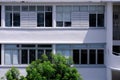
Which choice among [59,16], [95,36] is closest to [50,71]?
[95,36]

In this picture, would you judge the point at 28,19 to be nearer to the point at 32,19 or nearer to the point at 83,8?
the point at 32,19

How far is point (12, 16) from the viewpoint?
26.7m

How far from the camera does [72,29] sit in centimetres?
2648

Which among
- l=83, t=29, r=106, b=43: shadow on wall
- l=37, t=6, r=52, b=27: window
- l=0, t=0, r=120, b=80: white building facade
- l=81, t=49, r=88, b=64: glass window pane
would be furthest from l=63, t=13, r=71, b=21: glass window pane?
l=81, t=49, r=88, b=64: glass window pane

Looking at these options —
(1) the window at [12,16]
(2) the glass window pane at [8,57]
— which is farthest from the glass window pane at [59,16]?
(2) the glass window pane at [8,57]

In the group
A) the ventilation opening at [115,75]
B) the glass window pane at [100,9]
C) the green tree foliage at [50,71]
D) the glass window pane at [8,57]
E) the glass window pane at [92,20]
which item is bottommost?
the ventilation opening at [115,75]

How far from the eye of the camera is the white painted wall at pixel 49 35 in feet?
86.8

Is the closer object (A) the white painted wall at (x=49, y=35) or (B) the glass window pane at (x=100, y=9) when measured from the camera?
(A) the white painted wall at (x=49, y=35)

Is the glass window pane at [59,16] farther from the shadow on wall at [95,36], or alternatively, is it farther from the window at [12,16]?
the window at [12,16]

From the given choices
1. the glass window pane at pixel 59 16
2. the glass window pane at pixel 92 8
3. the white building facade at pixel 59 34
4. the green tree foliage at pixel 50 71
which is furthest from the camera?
the glass window pane at pixel 59 16

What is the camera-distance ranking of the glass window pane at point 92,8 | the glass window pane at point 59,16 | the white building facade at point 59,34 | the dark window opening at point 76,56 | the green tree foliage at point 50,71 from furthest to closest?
the dark window opening at point 76,56, the glass window pane at point 59,16, the glass window pane at point 92,8, the white building facade at point 59,34, the green tree foliage at point 50,71

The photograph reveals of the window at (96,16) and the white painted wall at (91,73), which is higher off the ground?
the window at (96,16)

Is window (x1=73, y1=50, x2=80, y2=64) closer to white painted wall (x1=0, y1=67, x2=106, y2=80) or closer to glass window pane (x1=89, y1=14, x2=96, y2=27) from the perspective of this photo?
white painted wall (x1=0, y1=67, x2=106, y2=80)

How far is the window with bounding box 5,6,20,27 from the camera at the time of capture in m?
26.6
